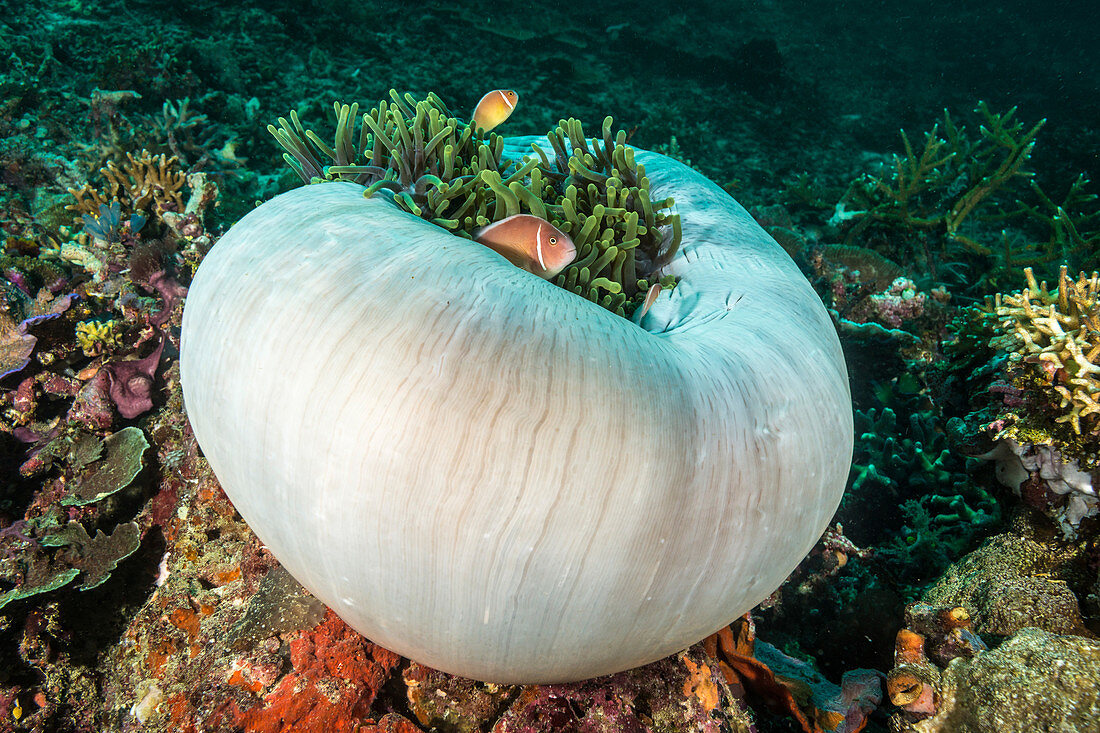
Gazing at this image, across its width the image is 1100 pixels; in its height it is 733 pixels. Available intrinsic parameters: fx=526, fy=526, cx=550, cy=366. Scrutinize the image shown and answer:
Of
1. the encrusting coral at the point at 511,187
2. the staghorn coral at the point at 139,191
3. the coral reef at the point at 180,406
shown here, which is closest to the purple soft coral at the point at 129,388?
the coral reef at the point at 180,406

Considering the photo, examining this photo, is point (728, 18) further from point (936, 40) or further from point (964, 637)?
point (964, 637)

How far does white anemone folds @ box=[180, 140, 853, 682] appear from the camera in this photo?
1091mm

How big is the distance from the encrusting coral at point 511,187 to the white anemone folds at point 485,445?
0.41 metres

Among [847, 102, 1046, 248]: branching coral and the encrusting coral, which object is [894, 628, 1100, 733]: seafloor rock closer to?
the encrusting coral

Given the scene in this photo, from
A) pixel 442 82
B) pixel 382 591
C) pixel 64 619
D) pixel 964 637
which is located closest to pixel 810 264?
pixel 964 637

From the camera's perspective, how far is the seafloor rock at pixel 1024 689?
1.44 metres

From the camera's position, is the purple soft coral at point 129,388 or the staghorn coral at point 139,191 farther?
the staghorn coral at point 139,191

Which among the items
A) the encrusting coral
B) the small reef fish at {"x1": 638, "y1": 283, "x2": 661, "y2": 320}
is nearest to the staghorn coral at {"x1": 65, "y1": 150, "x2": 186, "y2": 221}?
the encrusting coral

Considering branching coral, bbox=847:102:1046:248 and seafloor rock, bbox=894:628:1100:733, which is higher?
branching coral, bbox=847:102:1046:248

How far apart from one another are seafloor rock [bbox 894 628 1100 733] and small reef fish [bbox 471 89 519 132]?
2.71m

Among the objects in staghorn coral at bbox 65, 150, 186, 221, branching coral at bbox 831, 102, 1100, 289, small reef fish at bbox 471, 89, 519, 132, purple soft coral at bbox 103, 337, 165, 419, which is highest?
small reef fish at bbox 471, 89, 519, 132

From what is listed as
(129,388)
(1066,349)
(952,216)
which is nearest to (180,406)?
(129,388)

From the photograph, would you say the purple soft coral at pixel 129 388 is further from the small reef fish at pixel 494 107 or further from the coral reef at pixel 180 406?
the small reef fish at pixel 494 107

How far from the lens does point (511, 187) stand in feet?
5.52
